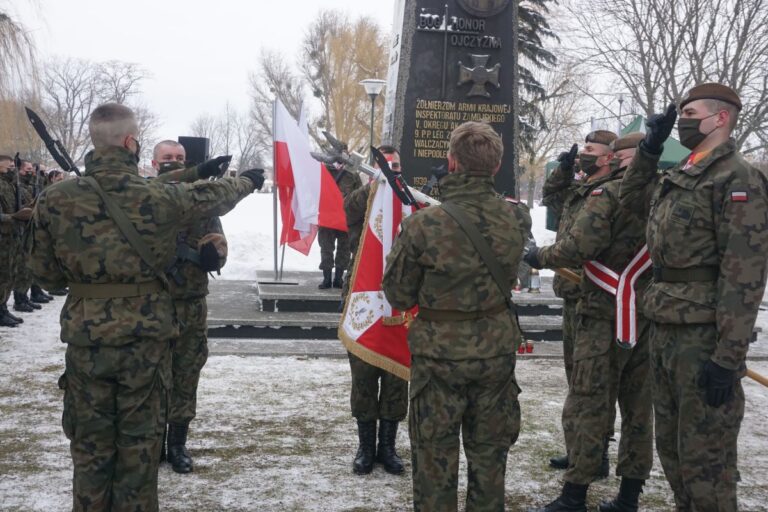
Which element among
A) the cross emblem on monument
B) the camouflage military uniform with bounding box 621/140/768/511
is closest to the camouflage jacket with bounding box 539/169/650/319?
the camouflage military uniform with bounding box 621/140/768/511

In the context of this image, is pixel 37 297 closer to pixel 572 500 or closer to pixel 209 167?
pixel 209 167

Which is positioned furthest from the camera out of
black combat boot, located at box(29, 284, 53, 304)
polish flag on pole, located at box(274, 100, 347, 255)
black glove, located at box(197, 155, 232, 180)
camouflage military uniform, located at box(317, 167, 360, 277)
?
black combat boot, located at box(29, 284, 53, 304)

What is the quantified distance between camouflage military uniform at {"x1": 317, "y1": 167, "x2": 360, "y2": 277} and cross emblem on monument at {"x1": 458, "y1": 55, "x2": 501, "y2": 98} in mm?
2315

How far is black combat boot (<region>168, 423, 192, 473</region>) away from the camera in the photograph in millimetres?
4547

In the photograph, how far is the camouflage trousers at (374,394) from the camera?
4.56 metres

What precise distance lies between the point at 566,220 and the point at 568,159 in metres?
0.51

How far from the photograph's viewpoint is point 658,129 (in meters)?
3.50

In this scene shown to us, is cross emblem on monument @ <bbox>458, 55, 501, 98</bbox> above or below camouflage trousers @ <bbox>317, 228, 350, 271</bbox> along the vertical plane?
above

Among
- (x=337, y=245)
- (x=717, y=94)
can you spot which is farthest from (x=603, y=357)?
(x=337, y=245)

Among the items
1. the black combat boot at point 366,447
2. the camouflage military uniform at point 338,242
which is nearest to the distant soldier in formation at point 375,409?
the black combat boot at point 366,447

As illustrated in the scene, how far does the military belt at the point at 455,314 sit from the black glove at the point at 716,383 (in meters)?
0.92

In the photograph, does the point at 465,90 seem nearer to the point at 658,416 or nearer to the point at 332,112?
the point at 658,416

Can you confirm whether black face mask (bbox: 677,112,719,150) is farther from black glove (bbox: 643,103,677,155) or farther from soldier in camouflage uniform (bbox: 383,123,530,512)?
soldier in camouflage uniform (bbox: 383,123,530,512)

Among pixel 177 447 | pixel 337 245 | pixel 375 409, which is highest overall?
pixel 337 245
